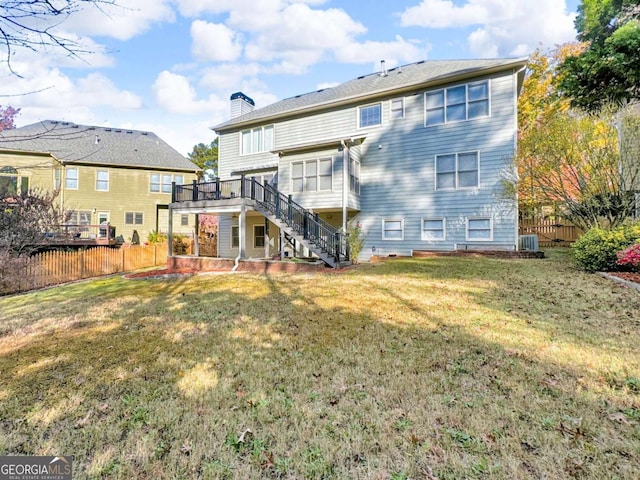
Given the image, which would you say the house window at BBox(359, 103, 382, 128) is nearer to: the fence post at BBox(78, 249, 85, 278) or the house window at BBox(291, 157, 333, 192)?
the house window at BBox(291, 157, 333, 192)

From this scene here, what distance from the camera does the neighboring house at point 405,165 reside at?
1228cm

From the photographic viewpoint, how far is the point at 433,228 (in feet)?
44.2

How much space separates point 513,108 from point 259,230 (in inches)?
521

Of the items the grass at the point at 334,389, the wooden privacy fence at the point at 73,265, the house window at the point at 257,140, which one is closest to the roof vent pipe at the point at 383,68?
the house window at the point at 257,140

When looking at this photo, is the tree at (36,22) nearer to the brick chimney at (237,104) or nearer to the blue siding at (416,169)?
the blue siding at (416,169)

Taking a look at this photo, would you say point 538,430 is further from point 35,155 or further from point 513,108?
point 35,155

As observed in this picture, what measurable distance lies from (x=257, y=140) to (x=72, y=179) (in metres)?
14.6

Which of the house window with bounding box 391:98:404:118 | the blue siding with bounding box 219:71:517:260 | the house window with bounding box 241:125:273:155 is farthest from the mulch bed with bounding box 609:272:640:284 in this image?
the house window with bounding box 241:125:273:155

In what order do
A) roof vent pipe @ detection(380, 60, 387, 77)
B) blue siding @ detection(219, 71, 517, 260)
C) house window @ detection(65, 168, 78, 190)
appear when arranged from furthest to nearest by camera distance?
house window @ detection(65, 168, 78, 190) < roof vent pipe @ detection(380, 60, 387, 77) < blue siding @ detection(219, 71, 517, 260)

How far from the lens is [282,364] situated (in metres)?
3.51

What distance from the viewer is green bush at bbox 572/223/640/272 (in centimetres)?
749

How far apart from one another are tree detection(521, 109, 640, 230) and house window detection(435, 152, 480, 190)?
255 centimetres

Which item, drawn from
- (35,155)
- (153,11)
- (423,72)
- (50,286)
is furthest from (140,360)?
(35,155)

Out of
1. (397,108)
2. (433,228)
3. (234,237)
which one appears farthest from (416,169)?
(234,237)
